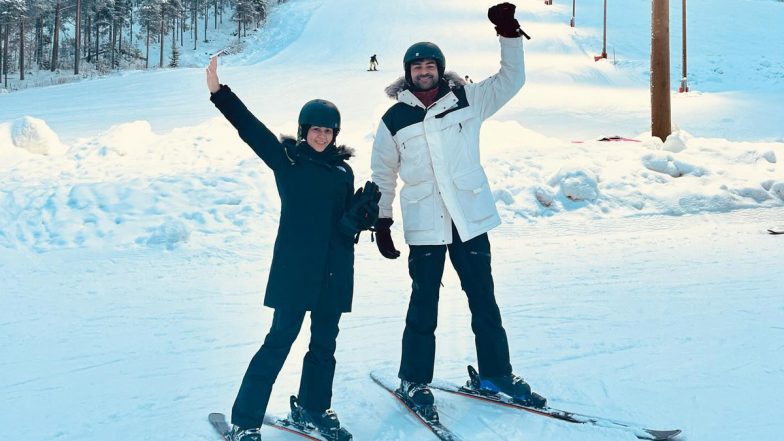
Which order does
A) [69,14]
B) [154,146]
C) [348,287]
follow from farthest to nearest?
[69,14] → [154,146] → [348,287]

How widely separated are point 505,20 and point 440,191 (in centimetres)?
90

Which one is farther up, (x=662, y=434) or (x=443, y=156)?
(x=443, y=156)

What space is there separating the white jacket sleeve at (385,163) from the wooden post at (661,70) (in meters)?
8.88

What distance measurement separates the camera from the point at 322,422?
321 cm

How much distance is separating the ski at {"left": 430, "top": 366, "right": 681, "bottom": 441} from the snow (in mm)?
68

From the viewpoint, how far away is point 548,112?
59.4 feet

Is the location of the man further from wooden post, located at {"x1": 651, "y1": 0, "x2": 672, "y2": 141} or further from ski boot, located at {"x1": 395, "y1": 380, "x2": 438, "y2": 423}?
wooden post, located at {"x1": 651, "y1": 0, "x2": 672, "y2": 141}

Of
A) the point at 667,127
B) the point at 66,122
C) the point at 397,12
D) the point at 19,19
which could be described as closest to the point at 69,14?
the point at 19,19

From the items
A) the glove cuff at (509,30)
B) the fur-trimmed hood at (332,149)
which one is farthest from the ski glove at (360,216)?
the glove cuff at (509,30)

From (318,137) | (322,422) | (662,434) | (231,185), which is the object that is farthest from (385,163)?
(231,185)

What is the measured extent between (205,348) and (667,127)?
9.14 m

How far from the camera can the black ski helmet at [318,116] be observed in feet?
10.0

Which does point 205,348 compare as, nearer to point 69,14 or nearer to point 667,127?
point 667,127

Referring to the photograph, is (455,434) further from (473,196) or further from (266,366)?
(473,196)
